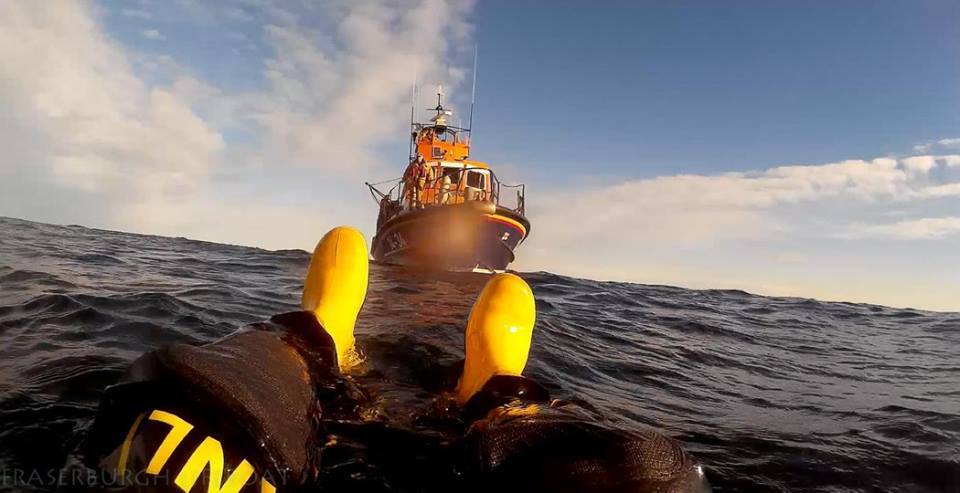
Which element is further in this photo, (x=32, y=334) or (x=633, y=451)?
(x=32, y=334)

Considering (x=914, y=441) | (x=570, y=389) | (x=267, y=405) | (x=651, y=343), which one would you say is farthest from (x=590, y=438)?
(x=651, y=343)

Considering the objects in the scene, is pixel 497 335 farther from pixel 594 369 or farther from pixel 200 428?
pixel 594 369

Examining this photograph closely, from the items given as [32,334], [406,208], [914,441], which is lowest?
[914,441]

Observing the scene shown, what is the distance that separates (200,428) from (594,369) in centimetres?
374

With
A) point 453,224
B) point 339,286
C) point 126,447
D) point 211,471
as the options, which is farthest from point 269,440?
point 453,224

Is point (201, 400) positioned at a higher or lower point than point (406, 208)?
lower

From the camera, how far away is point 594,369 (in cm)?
471

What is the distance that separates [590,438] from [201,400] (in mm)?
1224

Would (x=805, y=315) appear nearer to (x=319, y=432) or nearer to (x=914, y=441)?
(x=914, y=441)

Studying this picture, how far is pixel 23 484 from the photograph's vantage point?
173 centimetres

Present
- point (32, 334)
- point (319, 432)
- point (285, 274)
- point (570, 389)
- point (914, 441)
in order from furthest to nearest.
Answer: point (285, 274) < point (570, 389) < point (32, 334) < point (914, 441) < point (319, 432)

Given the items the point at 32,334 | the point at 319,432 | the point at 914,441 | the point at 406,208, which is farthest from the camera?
the point at 406,208

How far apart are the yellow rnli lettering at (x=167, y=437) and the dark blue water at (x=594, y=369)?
0.58 m

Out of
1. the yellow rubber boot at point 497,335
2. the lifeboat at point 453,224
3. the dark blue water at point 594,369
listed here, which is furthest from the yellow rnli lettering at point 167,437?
the lifeboat at point 453,224
